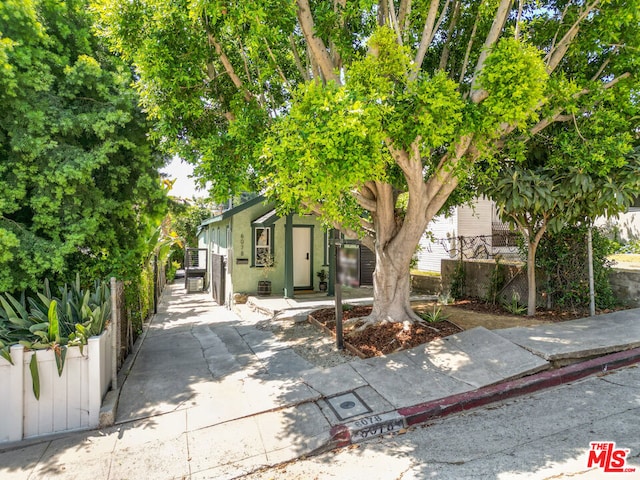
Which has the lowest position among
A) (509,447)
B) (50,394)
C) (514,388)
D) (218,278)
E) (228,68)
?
(509,447)

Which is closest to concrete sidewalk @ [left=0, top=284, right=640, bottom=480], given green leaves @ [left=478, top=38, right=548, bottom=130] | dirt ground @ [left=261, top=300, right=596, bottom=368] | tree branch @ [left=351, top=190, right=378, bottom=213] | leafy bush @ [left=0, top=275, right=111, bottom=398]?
dirt ground @ [left=261, top=300, right=596, bottom=368]

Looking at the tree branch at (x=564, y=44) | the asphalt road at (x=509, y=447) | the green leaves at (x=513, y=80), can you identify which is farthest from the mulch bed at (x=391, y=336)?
the tree branch at (x=564, y=44)

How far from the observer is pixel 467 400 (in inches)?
182

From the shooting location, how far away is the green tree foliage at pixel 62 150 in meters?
5.22

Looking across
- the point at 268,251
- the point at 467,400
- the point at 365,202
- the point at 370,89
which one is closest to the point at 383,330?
the point at 467,400

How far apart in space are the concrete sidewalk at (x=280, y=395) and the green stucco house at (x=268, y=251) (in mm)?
5223

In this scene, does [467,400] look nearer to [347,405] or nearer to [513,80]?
[347,405]

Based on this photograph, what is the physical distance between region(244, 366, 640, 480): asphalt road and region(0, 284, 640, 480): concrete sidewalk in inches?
8.9

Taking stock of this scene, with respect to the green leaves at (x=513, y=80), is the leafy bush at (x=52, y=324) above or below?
below

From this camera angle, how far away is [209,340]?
8094 millimetres

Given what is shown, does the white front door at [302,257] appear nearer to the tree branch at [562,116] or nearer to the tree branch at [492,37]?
the tree branch at [562,116]

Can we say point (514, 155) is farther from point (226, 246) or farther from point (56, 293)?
point (226, 246)

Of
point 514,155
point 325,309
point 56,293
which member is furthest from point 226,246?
point 514,155

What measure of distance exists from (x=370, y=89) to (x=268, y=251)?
342 inches
